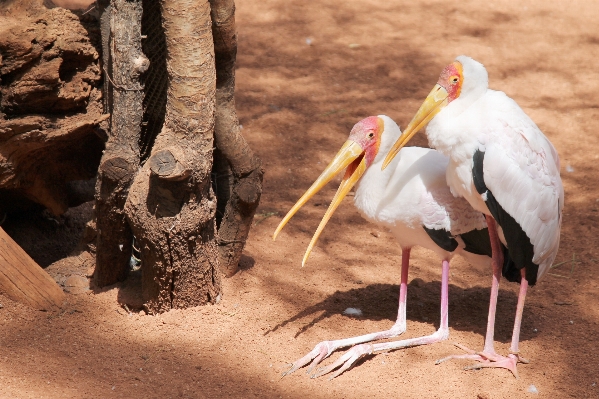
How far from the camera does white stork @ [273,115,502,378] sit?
9.80 feet

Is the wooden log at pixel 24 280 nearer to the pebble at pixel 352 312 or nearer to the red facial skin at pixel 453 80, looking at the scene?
the pebble at pixel 352 312

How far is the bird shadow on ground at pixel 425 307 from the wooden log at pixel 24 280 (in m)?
0.94

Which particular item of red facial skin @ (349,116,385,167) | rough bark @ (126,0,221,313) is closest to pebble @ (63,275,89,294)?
rough bark @ (126,0,221,313)

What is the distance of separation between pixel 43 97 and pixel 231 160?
844mm

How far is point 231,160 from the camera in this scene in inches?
133

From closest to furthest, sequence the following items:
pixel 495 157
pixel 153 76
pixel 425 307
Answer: pixel 495 157
pixel 153 76
pixel 425 307

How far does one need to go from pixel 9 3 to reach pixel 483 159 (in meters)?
2.04

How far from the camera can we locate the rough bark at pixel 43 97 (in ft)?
10.0

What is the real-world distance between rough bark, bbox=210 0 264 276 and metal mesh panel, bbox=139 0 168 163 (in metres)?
0.24

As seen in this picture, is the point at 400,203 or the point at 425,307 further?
the point at 425,307

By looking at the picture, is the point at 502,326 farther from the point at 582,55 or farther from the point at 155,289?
the point at 582,55

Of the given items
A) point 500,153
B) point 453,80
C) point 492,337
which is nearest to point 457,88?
point 453,80

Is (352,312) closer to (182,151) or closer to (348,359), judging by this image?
(348,359)

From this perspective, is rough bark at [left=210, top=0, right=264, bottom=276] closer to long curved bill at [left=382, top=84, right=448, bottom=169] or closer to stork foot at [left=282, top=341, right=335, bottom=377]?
stork foot at [left=282, top=341, right=335, bottom=377]
